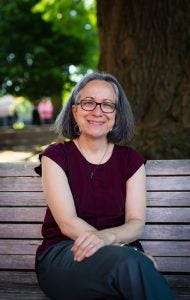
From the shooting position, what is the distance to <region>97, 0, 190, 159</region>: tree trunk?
5.29 m

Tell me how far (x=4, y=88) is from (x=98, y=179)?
945 inches

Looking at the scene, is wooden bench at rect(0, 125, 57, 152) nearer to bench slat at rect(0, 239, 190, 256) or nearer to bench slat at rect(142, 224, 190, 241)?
bench slat at rect(0, 239, 190, 256)

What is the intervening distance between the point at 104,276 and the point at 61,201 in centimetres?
57

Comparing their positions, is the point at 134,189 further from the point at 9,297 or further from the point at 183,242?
the point at 9,297

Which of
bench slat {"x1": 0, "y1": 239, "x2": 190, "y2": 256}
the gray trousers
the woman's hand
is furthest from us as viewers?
bench slat {"x1": 0, "y1": 239, "x2": 190, "y2": 256}

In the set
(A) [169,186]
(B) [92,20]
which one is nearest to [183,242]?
(A) [169,186]

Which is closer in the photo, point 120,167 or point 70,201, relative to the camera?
point 70,201

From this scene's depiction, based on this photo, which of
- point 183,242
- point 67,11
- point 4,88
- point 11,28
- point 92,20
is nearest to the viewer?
point 183,242

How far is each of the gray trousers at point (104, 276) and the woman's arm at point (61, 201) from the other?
0.32 ft

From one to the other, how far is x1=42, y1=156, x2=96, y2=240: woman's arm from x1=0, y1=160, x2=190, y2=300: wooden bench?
553 millimetres

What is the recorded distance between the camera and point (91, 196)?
3.01 m

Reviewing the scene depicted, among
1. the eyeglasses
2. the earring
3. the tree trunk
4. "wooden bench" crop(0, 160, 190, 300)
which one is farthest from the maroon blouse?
the tree trunk

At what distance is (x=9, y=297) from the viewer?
3.12 metres

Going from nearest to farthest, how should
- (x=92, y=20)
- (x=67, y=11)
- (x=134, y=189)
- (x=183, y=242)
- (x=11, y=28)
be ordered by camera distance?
(x=134, y=189)
(x=183, y=242)
(x=67, y=11)
(x=92, y=20)
(x=11, y=28)
